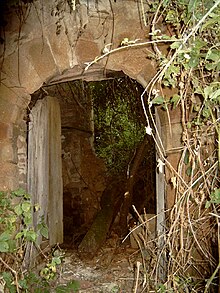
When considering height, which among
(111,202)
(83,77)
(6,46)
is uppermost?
(6,46)

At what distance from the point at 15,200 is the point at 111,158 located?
3.63m

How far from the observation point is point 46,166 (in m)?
3.78

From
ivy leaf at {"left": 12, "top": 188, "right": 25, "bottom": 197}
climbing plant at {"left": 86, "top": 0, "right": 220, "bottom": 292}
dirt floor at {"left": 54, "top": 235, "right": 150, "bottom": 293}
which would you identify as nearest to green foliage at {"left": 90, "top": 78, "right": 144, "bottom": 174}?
dirt floor at {"left": 54, "top": 235, "right": 150, "bottom": 293}

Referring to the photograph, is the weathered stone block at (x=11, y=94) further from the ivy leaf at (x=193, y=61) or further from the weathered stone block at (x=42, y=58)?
the ivy leaf at (x=193, y=61)

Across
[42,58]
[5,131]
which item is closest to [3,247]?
[5,131]

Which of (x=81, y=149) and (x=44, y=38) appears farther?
(x=81, y=149)

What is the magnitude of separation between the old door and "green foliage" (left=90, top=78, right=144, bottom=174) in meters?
2.13

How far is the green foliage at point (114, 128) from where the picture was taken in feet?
20.8

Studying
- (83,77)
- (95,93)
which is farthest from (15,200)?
(95,93)

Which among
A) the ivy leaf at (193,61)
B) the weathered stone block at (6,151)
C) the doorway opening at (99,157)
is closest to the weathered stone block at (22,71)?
the weathered stone block at (6,151)

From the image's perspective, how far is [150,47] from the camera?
259 cm

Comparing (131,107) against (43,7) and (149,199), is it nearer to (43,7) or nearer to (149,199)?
(149,199)

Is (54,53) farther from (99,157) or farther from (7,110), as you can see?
(99,157)

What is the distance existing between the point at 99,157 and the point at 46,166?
8.68 feet
